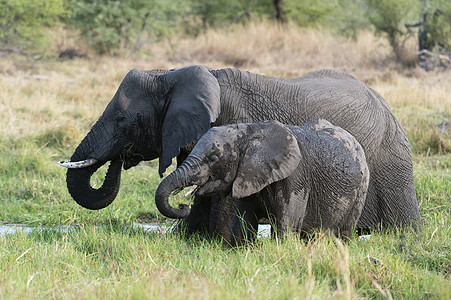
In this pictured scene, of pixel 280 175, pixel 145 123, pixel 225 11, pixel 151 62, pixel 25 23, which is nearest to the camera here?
pixel 280 175

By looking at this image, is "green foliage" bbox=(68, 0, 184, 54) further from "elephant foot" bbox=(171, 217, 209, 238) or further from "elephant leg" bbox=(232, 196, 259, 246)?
"elephant leg" bbox=(232, 196, 259, 246)

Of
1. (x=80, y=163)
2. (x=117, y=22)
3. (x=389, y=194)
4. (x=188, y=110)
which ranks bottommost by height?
(x=117, y=22)

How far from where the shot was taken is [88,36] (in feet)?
61.4

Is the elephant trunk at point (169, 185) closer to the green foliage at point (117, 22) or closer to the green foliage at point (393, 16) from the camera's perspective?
the green foliage at point (393, 16)

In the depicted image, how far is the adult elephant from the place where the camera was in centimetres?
529

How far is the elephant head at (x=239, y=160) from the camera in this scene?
14.7 ft

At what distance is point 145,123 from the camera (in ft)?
18.2

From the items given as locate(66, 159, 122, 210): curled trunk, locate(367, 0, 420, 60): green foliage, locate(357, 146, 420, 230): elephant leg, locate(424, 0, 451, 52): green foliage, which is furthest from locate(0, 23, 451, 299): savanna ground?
locate(367, 0, 420, 60): green foliage

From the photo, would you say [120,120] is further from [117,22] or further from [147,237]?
[117,22]

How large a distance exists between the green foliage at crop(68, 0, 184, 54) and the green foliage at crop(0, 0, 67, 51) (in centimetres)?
157

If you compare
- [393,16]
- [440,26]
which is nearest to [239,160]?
[440,26]

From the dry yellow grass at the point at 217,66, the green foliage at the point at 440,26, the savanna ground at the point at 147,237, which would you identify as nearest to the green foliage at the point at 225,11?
the dry yellow grass at the point at 217,66

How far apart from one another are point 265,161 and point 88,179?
72.5 inches

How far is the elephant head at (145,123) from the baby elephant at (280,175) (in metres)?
0.60
